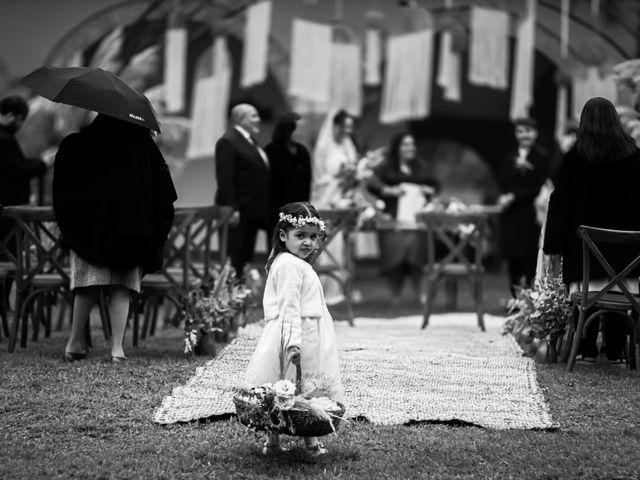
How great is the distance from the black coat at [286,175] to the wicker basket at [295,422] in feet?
17.6

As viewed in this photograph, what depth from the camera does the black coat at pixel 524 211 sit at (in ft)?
35.4

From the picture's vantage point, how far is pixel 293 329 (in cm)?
457

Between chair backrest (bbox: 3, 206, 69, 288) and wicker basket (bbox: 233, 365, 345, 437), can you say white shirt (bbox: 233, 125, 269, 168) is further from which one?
wicker basket (bbox: 233, 365, 345, 437)

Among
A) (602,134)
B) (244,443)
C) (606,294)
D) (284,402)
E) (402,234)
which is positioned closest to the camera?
(284,402)

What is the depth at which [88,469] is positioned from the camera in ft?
14.5

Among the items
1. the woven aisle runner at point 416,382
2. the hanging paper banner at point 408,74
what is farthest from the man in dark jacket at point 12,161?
the hanging paper banner at point 408,74

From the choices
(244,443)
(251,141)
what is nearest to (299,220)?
(244,443)

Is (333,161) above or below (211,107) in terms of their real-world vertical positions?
below

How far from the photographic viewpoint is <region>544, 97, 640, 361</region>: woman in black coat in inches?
279

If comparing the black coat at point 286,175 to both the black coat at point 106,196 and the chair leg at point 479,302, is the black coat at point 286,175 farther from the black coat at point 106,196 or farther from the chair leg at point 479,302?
the black coat at point 106,196

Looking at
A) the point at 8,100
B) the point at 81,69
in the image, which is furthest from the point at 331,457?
the point at 8,100

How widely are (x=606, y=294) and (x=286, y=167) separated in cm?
366

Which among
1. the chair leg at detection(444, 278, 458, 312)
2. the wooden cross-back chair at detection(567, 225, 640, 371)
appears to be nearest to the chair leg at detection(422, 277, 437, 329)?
the chair leg at detection(444, 278, 458, 312)

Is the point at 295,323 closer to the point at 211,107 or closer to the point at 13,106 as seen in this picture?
the point at 13,106
